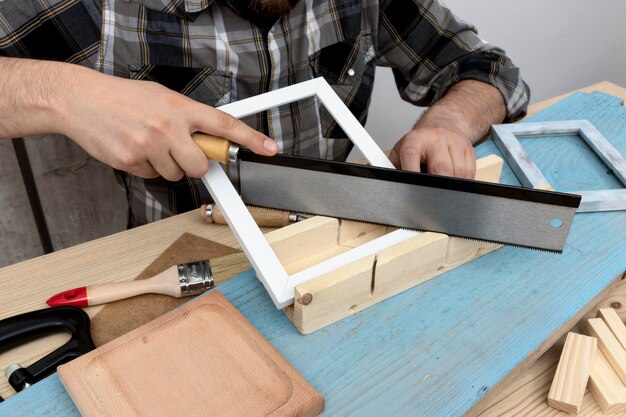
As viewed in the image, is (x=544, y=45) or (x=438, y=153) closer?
(x=438, y=153)

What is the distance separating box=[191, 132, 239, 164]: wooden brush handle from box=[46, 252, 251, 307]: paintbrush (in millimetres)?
206

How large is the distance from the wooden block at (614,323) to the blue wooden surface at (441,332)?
0.22 ft

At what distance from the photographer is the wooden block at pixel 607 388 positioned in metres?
0.86

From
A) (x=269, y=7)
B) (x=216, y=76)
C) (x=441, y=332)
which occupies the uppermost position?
(x=269, y=7)

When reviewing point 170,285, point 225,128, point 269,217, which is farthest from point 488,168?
point 170,285

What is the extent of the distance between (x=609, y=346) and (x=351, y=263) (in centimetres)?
49

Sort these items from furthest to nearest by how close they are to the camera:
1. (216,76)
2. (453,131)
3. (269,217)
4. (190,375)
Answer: (216,76), (453,131), (269,217), (190,375)

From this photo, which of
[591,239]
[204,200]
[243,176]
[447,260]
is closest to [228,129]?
[243,176]

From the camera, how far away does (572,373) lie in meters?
0.90

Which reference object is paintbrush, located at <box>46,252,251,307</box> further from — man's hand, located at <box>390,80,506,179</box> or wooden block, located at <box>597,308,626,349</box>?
wooden block, located at <box>597,308,626,349</box>

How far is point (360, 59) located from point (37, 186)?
1132 mm

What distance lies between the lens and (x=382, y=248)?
3.06 feet

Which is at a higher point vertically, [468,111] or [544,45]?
[468,111]

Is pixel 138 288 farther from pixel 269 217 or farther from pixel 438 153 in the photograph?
pixel 438 153
